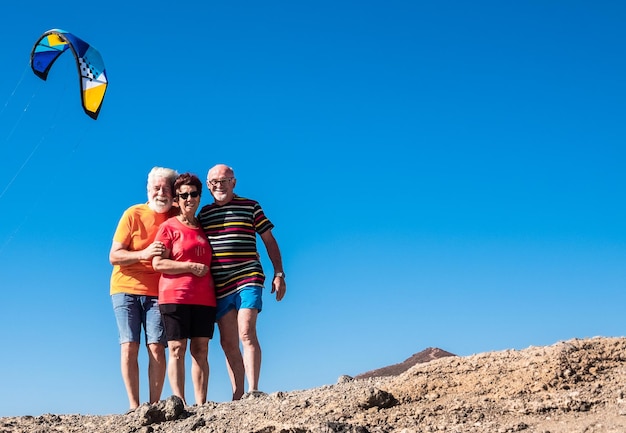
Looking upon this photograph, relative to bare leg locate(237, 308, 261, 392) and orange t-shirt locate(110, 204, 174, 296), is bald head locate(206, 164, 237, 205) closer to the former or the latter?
orange t-shirt locate(110, 204, 174, 296)

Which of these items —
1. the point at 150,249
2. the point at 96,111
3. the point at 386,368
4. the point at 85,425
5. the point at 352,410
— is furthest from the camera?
the point at 96,111

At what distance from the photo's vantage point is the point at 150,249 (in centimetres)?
815

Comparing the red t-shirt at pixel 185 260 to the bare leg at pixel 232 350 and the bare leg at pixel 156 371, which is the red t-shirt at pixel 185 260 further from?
the bare leg at pixel 156 371

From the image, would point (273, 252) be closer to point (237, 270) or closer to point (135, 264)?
point (237, 270)

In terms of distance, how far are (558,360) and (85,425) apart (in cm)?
444

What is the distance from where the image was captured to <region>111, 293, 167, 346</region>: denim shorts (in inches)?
330

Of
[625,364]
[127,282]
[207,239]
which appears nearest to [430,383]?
[625,364]

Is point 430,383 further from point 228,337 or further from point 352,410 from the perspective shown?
point 228,337

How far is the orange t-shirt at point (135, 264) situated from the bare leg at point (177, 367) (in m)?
0.74

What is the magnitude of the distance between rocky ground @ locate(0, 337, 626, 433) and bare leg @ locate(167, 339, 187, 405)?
0.86 meters

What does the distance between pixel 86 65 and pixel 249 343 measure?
570 cm

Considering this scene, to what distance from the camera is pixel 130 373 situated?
8.38m

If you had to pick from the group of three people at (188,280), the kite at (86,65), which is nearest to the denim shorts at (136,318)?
the group of three people at (188,280)

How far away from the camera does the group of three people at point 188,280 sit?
8125mm
